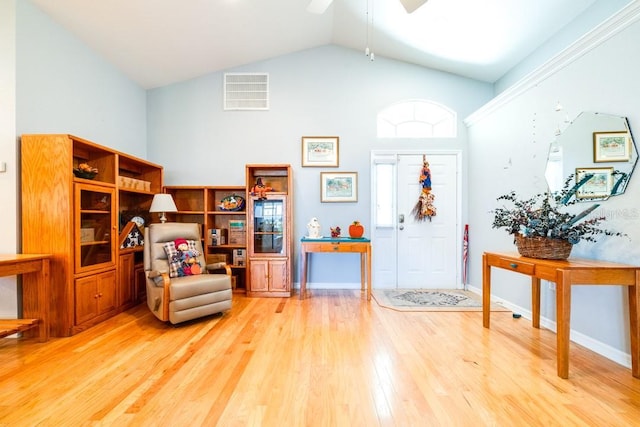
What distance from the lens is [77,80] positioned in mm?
3168

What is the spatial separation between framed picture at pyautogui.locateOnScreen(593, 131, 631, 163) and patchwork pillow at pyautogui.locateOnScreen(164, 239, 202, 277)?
398cm

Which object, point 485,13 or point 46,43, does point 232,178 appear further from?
point 485,13

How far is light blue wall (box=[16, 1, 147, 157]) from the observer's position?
2629 millimetres

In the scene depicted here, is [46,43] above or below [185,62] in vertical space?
below

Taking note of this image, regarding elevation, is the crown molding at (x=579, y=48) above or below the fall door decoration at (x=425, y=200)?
above

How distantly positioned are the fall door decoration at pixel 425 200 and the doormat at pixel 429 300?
1111 millimetres

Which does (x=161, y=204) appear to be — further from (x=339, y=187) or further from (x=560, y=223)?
(x=560, y=223)

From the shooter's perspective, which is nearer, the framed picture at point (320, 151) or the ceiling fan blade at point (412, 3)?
the ceiling fan blade at point (412, 3)

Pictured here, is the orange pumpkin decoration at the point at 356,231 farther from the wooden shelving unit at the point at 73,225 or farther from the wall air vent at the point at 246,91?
the wooden shelving unit at the point at 73,225

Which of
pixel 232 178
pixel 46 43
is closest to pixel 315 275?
pixel 232 178

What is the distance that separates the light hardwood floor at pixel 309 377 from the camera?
1562mm

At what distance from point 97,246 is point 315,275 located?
8.95ft

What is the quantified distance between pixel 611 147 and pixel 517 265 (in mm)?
1152

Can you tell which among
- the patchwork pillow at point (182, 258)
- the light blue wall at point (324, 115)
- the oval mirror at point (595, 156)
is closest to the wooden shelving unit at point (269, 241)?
the light blue wall at point (324, 115)
